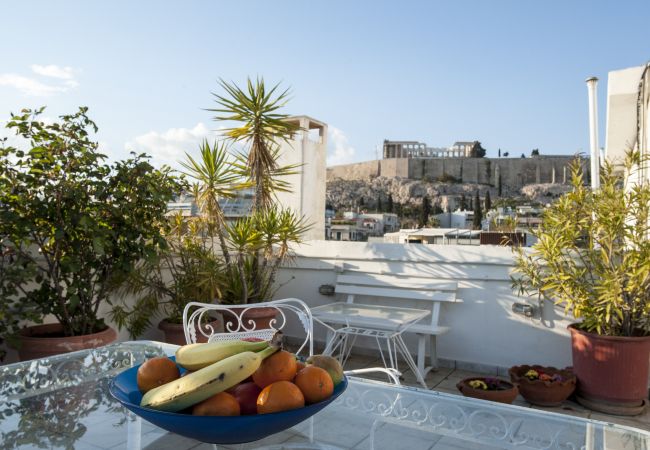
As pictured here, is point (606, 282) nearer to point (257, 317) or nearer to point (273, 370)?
point (257, 317)

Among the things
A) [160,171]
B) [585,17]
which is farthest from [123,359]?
[585,17]

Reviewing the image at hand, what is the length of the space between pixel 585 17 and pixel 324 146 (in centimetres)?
369

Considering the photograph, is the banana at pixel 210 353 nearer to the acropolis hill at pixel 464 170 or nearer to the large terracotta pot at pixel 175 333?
the large terracotta pot at pixel 175 333

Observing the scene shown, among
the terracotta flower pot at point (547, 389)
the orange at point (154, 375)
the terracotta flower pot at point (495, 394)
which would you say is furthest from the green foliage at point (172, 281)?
the orange at point (154, 375)

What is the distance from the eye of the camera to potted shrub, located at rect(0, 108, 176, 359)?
9.42 feet

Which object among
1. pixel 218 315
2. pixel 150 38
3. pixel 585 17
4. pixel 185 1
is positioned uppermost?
pixel 585 17

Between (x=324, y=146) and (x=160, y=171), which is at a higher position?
(x=324, y=146)

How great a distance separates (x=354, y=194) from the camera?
6150cm

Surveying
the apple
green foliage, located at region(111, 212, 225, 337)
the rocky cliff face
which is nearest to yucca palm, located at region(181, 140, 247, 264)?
green foliage, located at region(111, 212, 225, 337)

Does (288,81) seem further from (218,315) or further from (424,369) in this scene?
(424,369)

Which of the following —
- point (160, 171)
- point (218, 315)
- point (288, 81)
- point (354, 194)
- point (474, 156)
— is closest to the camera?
point (160, 171)

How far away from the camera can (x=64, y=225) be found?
2996mm

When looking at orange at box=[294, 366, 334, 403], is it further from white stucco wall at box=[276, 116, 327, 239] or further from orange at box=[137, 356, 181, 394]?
white stucco wall at box=[276, 116, 327, 239]

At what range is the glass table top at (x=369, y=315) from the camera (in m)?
3.32
